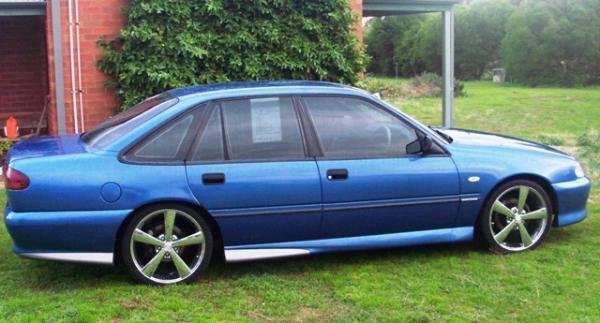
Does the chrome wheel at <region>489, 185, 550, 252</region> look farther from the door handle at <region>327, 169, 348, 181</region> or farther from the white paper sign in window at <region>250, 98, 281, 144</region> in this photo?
the white paper sign in window at <region>250, 98, 281, 144</region>

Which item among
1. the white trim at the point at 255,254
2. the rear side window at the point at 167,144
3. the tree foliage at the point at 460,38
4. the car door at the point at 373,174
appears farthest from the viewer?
the tree foliage at the point at 460,38

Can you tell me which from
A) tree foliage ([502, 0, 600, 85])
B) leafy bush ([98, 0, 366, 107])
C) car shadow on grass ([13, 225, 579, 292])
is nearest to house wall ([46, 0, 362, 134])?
leafy bush ([98, 0, 366, 107])

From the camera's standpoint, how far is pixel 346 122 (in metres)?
5.64

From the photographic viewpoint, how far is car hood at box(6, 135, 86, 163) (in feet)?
17.3

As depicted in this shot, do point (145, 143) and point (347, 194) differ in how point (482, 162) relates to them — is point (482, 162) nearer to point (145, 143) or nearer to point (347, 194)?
point (347, 194)

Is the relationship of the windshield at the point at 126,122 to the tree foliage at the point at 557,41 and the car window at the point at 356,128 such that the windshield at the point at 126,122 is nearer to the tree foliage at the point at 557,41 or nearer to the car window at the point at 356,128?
the car window at the point at 356,128

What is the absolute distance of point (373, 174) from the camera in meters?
5.49

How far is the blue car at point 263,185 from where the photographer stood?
→ 5047mm

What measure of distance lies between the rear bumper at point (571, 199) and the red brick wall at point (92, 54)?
614 cm

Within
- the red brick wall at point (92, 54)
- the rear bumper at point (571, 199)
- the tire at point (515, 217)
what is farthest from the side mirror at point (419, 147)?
the red brick wall at point (92, 54)

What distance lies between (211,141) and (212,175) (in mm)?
267

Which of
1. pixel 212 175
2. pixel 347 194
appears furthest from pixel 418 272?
pixel 212 175

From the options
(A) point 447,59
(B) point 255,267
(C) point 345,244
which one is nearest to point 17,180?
(B) point 255,267

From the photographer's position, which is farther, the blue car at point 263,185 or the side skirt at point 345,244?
the side skirt at point 345,244
